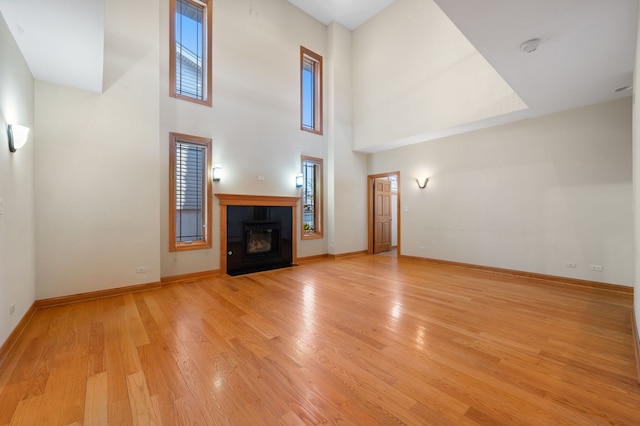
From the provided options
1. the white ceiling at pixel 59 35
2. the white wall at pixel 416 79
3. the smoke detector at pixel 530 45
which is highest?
the white wall at pixel 416 79

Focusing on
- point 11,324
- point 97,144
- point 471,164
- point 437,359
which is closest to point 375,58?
point 471,164

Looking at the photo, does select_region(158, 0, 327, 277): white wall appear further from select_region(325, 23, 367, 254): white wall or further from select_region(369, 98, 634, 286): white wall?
select_region(369, 98, 634, 286): white wall

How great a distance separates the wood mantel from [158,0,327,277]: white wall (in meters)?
0.11

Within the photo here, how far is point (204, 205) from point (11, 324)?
9.18ft

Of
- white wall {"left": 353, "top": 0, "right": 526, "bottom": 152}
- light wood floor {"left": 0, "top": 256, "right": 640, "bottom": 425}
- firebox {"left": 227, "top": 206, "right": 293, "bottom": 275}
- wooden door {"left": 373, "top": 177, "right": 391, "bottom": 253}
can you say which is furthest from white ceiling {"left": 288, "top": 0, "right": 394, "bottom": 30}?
light wood floor {"left": 0, "top": 256, "right": 640, "bottom": 425}

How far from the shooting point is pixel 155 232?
404 cm

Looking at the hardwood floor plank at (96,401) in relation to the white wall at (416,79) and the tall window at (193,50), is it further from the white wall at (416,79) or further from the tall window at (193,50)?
the white wall at (416,79)

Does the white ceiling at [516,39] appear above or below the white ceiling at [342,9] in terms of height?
below

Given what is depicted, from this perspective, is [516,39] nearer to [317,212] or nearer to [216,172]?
[216,172]

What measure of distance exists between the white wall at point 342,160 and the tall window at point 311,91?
9.7 inches

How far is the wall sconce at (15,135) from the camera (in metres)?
2.44

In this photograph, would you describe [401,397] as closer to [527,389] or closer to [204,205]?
[527,389]

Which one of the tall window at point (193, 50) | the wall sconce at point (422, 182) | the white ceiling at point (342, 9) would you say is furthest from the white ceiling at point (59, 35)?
the wall sconce at point (422, 182)

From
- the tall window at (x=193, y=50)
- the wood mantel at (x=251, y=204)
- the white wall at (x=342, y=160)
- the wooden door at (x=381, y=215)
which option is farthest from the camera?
the wooden door at (x=381, y=215)
